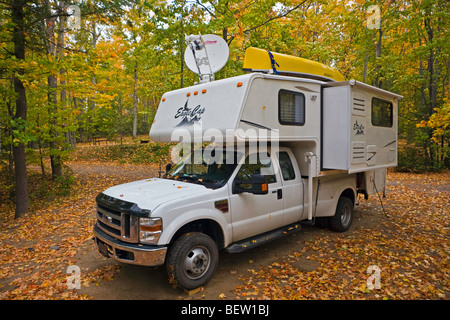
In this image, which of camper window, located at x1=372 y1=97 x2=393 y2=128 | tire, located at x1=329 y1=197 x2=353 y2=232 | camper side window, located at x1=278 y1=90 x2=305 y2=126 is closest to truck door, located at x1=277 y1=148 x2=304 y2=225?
camper side window, located at x1=278 y1=90 x2=305 y2=126

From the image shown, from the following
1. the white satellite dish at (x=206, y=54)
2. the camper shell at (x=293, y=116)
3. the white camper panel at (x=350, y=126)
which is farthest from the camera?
the white satellite dish at (x=206, y=54)

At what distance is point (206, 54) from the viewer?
231 inches

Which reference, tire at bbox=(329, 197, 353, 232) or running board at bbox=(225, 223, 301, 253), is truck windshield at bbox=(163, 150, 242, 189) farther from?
tire at bbox=(329, 197, 353, 232)

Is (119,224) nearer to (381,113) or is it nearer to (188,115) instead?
(188,115)

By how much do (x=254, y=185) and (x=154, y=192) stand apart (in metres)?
1.51

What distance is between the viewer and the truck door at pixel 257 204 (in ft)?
14.6

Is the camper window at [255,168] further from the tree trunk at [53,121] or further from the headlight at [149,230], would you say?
the tree trunk at [53,121]

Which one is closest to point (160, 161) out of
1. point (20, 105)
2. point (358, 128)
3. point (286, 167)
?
point (286, 167)

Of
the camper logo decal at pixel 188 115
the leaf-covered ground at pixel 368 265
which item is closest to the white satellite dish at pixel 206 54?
the camper logo decal at pixel 188 115

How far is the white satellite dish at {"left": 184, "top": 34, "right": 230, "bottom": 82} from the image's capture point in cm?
581

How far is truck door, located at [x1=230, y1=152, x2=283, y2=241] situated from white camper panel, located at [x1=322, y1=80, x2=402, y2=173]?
1.44m

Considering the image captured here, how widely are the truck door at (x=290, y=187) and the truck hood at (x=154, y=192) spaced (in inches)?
68.3

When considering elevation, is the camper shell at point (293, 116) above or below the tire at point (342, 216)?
above

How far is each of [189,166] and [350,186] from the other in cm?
405
